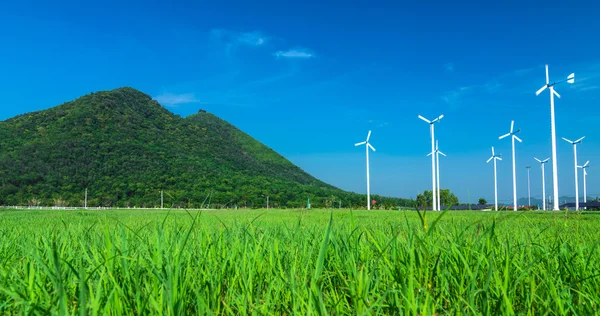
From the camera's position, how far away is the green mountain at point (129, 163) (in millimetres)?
71500

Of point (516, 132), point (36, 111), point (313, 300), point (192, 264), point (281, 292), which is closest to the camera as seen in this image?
point (313, 300)

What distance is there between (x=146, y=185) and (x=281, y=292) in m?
80.1

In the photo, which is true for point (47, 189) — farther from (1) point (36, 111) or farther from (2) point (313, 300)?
(2) point (313, 300)

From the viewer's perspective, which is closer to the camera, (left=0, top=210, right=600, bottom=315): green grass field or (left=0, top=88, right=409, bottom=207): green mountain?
(left=0, top=210, right=600, bottom=315): green grass field

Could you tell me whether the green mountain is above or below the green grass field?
above

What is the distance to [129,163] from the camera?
8475cm

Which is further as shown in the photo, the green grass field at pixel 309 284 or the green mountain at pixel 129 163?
the green mountain at pixel 129 163

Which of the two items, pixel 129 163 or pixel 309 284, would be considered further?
pixel 129 163

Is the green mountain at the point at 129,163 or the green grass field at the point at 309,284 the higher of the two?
the green mountain at the point at 129,163

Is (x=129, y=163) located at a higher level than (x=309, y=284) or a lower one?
higher

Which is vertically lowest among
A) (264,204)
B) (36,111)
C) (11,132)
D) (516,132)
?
(264,204)

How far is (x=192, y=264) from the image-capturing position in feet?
8.61

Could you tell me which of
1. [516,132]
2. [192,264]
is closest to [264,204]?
[516,132]

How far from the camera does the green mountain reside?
2815 inches
